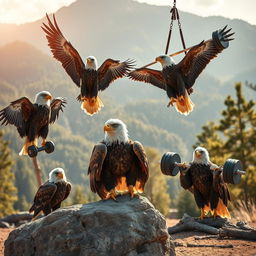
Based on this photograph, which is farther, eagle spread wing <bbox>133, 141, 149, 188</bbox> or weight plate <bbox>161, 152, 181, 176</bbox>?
weight plate <bbox>161, 152, 181, 176</bbox>

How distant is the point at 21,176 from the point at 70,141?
7048 cm

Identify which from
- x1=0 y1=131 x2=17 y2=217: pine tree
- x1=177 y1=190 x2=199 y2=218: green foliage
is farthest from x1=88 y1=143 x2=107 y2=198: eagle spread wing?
x1=177 y1=190 x2=199 y2=218: green foliage

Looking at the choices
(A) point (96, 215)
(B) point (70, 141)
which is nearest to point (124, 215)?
(A) point (96, 215)

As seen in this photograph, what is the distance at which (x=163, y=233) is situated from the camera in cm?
527

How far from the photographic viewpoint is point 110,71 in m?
8.08

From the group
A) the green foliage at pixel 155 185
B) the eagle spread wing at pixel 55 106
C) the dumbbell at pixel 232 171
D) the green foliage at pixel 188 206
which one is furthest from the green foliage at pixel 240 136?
the green foliage at pixel 155 185

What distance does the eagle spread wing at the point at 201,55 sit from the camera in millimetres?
6562

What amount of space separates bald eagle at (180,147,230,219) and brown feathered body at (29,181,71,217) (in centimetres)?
214

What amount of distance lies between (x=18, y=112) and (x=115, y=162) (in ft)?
9.97

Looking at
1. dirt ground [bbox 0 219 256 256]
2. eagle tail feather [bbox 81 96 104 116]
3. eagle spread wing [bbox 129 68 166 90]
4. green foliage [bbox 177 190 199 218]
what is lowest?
green foliage [bbox 177 190 199 218]

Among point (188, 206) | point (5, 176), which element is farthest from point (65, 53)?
point (188, 206)

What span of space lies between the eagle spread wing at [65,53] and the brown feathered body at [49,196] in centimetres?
187

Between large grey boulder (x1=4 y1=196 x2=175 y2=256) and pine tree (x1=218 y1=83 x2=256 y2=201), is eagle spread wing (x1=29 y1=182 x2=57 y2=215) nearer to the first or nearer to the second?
large grey boulder (x1=4 y1=196 x2=175 y2=256)

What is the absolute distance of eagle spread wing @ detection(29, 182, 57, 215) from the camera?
7.65 meters
